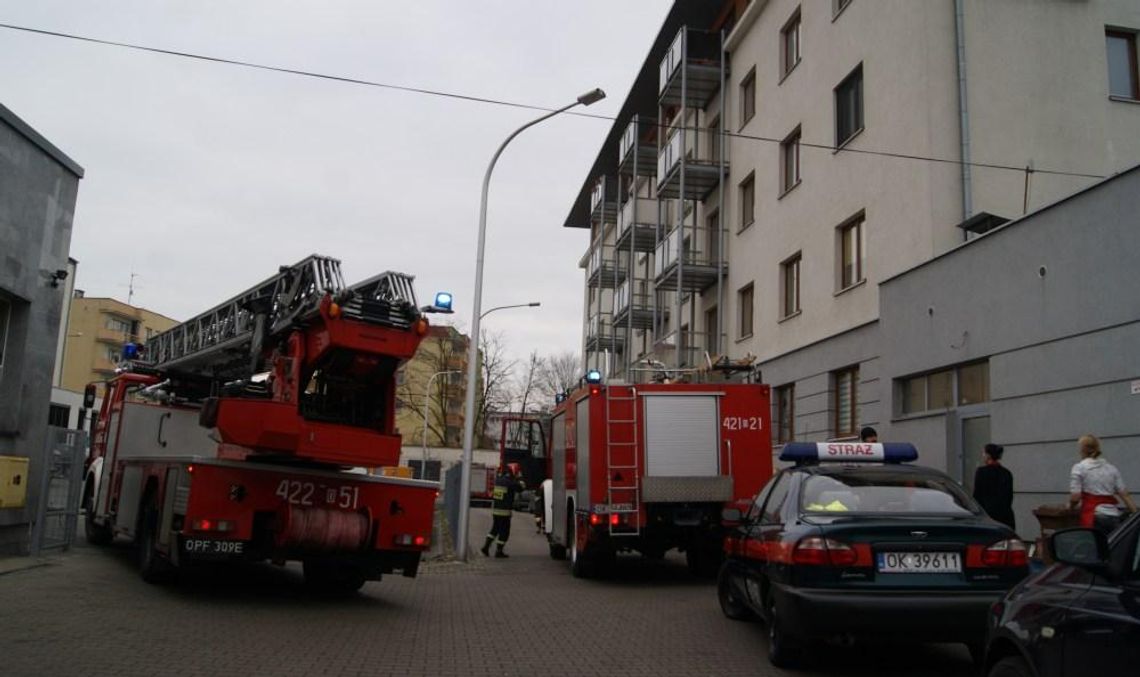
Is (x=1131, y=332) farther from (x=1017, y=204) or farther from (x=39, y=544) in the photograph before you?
(x=39, y=544)

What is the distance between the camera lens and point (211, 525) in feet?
31.4

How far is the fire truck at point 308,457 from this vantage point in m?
9.65

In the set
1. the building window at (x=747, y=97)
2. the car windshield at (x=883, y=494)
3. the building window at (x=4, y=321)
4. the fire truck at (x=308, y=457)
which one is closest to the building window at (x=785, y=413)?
the building window at (x=747, y=97)

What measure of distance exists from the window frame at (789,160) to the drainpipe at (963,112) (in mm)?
5411

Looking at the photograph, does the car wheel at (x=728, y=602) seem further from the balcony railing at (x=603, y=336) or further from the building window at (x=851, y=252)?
the balcony railing at (x=603, y=336)

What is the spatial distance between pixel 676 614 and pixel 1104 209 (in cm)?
652

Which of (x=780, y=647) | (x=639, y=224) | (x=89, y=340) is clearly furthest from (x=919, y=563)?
(x=89, y=340)

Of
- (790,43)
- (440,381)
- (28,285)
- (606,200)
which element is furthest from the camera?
(440,381)

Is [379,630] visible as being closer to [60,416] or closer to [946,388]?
[946,388]

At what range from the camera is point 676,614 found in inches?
392

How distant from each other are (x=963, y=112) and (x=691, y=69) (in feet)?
40.0

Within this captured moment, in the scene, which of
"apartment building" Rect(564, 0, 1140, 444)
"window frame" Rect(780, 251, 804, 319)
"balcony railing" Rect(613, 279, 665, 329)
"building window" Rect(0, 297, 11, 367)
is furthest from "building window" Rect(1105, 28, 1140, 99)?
"balcony railing" Rect(613, 279, 665, 329)

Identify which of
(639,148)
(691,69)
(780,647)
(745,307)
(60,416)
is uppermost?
(639,148)

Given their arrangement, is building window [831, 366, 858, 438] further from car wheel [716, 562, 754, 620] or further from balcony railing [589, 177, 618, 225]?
balcony railing [589, 177, 618, 225]
